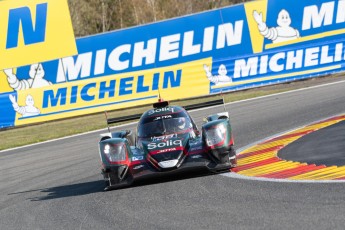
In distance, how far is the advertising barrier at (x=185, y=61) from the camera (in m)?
25.5

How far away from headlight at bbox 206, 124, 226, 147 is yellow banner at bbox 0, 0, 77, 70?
50.2ft

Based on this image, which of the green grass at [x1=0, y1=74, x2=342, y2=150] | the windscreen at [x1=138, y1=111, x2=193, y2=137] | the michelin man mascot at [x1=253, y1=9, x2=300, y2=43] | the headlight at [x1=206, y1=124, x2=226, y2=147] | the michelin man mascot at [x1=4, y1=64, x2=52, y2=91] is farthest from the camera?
the michelin man mascot at [x1=253, y1=9, x2=300, y2=43]

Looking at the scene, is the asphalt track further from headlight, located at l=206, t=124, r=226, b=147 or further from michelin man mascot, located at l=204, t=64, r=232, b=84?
michelin man mascot, located at l=204, t=64, r=232, b=84

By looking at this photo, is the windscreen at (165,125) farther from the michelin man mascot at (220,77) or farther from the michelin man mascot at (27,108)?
the michelin man mascot at (27,108)

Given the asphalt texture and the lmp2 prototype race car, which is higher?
the lmp2 prototype race car

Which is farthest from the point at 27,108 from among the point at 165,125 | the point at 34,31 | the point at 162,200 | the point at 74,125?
the point at 162,200

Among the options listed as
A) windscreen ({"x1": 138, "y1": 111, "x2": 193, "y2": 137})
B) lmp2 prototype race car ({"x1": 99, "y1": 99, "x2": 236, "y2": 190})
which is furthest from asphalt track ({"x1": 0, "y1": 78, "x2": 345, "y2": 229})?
windscreen ({"x1": 138, "y1": 111, "x2": 193, "y2": 137})

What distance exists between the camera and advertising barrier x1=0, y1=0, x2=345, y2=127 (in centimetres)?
2545

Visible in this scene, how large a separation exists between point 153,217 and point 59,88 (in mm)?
17636

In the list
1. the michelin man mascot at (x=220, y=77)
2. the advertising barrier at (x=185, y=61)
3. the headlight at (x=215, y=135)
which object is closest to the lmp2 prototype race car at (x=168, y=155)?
the headlight at (x=215, y=135)

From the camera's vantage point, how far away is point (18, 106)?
25141 mm

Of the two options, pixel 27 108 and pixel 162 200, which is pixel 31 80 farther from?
pixel 162 200

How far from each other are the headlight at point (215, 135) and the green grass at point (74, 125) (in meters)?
11.4

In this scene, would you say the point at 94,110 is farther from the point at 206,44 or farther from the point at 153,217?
the point at 153,217
